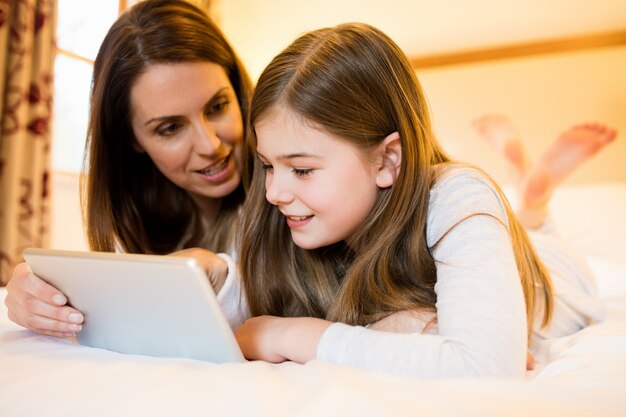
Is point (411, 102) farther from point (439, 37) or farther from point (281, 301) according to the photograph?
point (439, 37)

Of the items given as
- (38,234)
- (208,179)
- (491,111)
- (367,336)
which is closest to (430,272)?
(367,336)

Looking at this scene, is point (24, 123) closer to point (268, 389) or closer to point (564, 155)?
point (268, 389)

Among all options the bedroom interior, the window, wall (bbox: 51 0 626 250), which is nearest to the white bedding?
the bedroom interior

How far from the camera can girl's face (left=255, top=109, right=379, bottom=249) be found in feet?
2.72

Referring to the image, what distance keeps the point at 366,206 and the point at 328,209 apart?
7cm

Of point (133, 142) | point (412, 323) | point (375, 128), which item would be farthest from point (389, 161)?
point (133, 142)

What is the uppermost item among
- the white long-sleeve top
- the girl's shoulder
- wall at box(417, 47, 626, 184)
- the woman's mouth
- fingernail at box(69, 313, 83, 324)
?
wall at box(417, 47, 626, 184)

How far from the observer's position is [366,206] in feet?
2.91

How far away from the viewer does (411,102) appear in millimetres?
875

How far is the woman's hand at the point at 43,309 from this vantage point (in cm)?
76

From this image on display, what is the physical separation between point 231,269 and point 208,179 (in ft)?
1.13

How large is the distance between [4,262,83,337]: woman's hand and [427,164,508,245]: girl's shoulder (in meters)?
0.53

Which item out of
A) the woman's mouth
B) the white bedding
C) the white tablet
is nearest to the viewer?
the white bedding

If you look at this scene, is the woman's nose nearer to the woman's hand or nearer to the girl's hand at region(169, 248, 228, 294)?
the girl's hand at region(169, 248, 228, 294)
